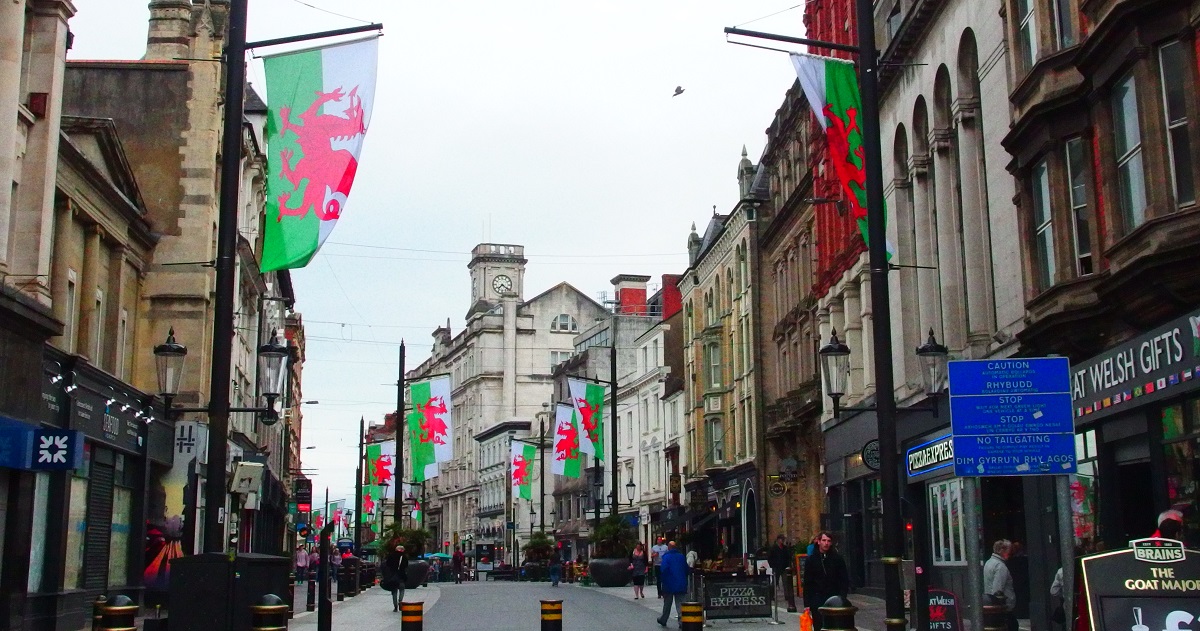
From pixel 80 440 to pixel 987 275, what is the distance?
638 inches

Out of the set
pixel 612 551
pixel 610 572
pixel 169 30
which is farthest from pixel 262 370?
pixel 610 572

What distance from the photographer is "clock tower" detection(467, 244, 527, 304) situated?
119m

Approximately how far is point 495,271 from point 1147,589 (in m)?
112

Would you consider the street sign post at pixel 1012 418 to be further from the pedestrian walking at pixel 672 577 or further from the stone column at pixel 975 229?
the stone column at pixel 975 229

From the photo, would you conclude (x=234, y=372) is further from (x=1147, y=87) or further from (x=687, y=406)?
(x=1147, y=87)

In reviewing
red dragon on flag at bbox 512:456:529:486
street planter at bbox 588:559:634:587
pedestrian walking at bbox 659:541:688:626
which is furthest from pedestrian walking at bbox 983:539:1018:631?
red dragon on flag at bbox 512:456:529:486

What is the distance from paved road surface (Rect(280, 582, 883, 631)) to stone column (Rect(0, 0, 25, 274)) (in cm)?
862

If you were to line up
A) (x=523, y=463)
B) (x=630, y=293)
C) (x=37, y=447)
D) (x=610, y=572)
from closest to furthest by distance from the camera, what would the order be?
(x=37, y=447) → (x=610, y=572) → (x=523, y=463) → (x=630, y=293)

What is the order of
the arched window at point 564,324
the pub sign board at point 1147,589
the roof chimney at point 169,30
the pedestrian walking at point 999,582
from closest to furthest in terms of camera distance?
the pub sign board at point 1147,589
the pedestrian walking at point 999,582
the roof chimney at point 169,30
the arched window at point 564,324

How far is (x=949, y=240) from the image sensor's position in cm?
2688

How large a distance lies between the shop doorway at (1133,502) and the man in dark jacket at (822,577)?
12.4 feet

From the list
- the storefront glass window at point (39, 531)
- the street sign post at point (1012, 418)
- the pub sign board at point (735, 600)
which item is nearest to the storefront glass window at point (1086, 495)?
the pub sign board at point (735, 600)

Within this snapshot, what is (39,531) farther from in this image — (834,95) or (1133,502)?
(1133,502)

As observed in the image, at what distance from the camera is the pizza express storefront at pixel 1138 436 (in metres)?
15.9
